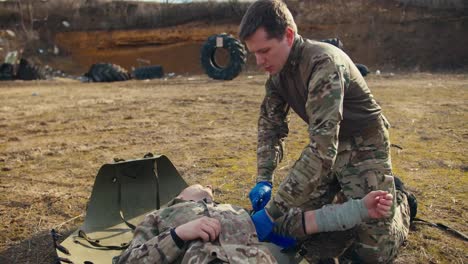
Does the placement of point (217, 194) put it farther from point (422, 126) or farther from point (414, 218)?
point (422, 126)

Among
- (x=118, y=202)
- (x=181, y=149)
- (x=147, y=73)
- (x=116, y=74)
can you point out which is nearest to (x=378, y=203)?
(x=118, y=202)

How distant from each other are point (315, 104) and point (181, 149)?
13.2 feet

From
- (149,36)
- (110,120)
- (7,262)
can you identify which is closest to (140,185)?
(7,262)

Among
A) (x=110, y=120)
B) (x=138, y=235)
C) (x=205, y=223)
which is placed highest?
(x=205, y=223)

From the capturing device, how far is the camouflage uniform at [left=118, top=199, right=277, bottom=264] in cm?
267

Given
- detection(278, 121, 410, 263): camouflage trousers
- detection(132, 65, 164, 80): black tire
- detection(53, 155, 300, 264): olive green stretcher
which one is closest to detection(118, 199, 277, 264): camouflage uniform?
detection(53, 155, 300, 264): olive green stretcher

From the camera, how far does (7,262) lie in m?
3.52

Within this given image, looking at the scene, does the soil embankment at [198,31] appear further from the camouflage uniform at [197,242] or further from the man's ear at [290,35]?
the camouflage uniform at [197,242]

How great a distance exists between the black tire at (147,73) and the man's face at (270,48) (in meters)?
17.5

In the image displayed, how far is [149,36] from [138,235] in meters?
24.8

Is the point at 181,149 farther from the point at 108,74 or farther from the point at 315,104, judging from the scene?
the point at 108,74

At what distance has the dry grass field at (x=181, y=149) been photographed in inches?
163

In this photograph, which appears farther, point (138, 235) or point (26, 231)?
point (26, 231)

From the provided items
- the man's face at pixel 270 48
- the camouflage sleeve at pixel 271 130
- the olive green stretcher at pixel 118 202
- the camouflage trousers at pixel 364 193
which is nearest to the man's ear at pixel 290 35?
the man's face at pixel 270 48
